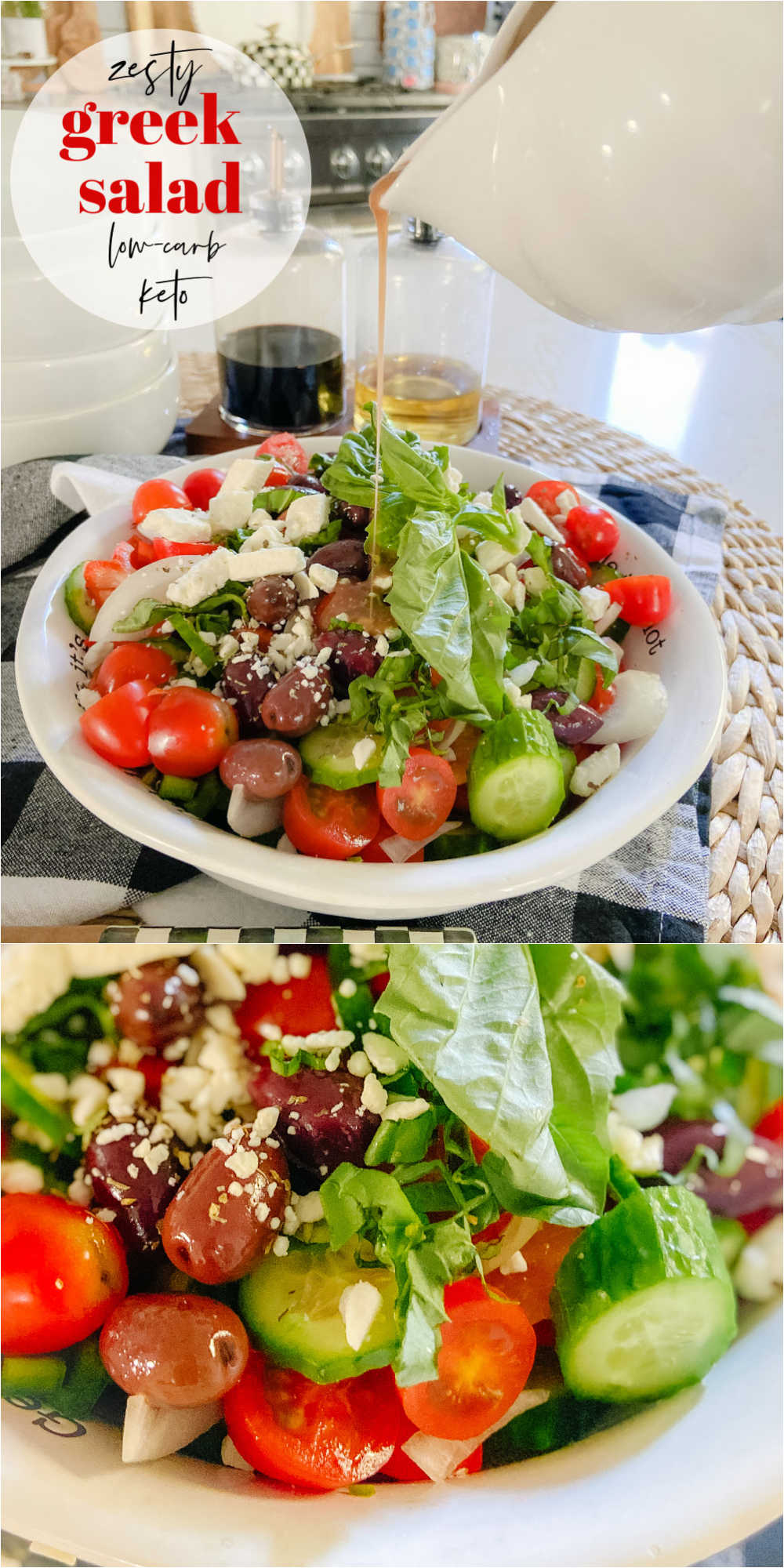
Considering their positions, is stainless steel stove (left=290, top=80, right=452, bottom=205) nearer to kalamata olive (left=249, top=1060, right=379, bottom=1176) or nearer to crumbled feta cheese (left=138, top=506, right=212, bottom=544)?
crumbled feta cheese (left=138, top=506, right=212, bottom=544)

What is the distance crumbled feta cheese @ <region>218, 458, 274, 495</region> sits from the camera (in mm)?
698

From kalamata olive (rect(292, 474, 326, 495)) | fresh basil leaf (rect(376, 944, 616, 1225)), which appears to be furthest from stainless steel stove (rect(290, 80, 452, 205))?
fresh basil leaf (rect(376, 944, 616, 1225))

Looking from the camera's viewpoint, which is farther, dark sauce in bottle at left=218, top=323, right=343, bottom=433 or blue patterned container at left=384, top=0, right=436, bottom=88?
blue patterned container at left=384, top=0, right=436, bottom=88

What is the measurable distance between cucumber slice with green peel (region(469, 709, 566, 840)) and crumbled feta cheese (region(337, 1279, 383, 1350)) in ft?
0.82

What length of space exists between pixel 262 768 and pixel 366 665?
0.08 m

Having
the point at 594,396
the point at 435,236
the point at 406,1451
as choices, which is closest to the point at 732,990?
the point at 406,1451

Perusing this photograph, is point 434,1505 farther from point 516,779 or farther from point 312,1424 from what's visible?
point 516,779

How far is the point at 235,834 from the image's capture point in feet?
1.80

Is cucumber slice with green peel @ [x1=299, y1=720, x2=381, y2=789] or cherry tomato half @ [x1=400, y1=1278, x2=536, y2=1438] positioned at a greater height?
cucumber slice with green peel @ [x1=299, y1=720, x2=381, y2=789]

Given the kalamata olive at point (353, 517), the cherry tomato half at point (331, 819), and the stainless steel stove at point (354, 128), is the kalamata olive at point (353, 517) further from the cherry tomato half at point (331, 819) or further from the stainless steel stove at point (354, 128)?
the stainless steel stove at point (354, 128)

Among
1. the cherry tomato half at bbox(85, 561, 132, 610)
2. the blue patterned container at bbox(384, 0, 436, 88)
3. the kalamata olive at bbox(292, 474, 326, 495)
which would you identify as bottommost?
the cherry tomato half at bbox(85, 561, 132, 610)

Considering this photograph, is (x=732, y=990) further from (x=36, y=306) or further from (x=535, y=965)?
(x=36, y=306)

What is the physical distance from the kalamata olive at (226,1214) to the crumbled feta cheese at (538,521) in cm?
46

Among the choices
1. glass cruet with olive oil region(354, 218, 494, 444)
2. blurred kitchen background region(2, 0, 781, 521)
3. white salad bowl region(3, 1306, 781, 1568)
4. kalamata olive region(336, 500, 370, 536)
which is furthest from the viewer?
glass cruet with olive oil region(354, 218, 494, 444)
